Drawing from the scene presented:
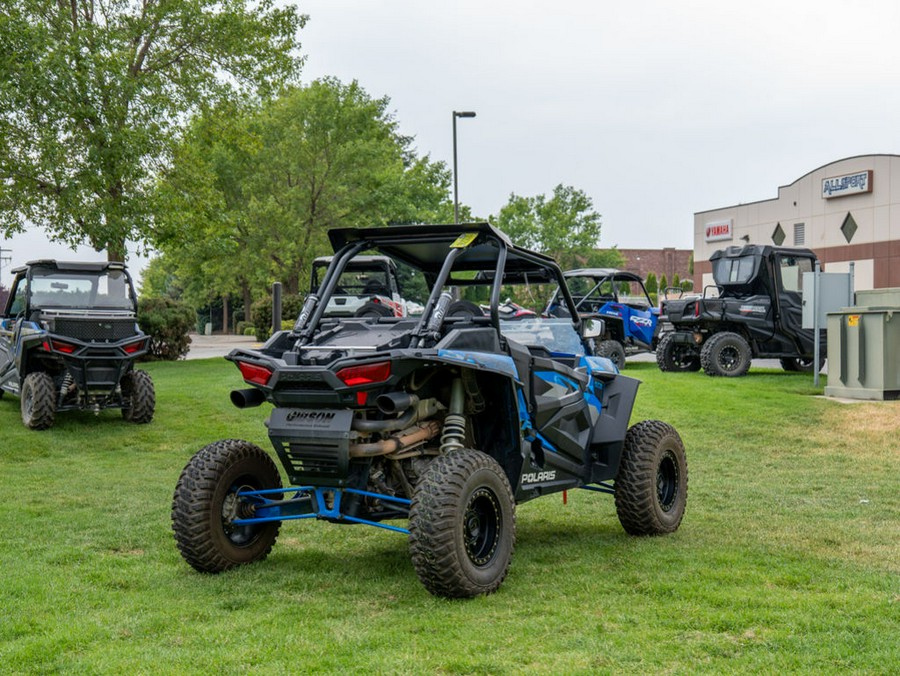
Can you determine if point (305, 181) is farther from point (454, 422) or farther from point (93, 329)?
point (454, 422)

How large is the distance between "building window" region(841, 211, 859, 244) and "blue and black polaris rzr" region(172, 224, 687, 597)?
4454cm

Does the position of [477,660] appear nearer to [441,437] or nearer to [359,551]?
[441,437]

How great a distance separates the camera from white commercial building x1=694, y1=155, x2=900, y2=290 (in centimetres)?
4588

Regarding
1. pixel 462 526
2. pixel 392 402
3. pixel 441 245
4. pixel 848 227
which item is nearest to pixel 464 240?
pixel 441 245

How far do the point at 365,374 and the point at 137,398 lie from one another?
9.62 metres

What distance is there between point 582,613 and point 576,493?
4073 millimetres

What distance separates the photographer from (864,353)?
52.2 ft

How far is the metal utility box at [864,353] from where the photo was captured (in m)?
15.6

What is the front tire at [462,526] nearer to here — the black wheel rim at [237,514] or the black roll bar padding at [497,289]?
the black roll bar padding at [497,289]

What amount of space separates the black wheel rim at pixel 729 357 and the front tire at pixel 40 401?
39.6 feet

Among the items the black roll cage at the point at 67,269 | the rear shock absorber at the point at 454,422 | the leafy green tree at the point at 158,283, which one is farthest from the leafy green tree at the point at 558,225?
the rear shock absorber at the point at 454,422

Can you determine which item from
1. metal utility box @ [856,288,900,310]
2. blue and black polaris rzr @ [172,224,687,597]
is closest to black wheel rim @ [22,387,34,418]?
blue and black polaris rzr @ [172,224,687,597]

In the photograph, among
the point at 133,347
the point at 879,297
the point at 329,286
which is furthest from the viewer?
the point at 879,297

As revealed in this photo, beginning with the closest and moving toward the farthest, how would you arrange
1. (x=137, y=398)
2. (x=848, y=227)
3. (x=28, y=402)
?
1. (x=28, y=402)
2. (x=137, y=398)
3. (x=848, y=227)
